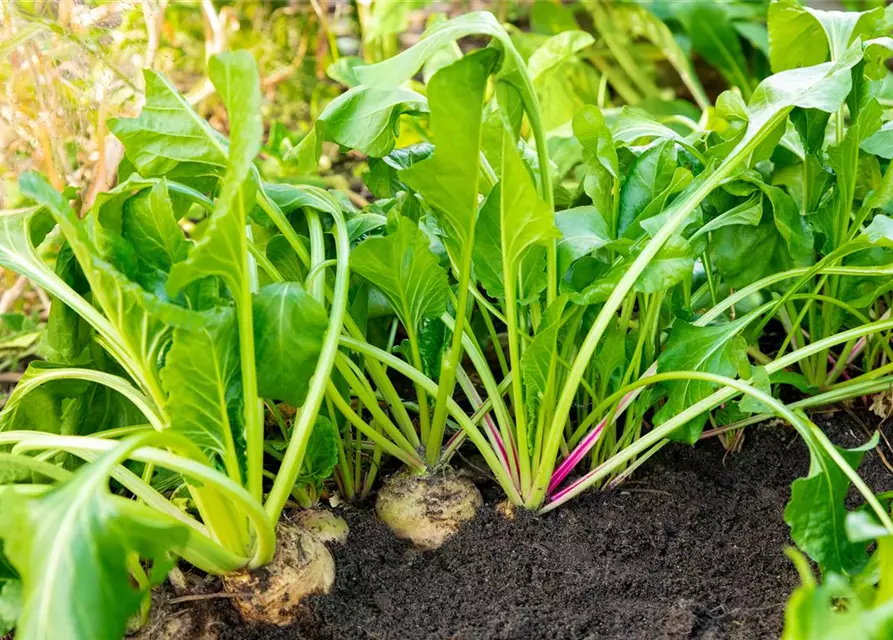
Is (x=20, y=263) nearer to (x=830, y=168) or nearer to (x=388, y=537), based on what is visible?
(x=388, y=537)

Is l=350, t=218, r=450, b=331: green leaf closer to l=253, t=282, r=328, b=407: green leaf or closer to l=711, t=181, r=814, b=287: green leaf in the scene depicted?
l=253, t=282, r=328, b=407: green leaf


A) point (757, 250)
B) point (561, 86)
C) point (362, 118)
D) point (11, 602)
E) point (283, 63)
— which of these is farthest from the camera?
point (283, 63)

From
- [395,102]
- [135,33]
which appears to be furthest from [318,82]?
[395,102]

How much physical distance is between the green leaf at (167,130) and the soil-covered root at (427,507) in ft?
1.41

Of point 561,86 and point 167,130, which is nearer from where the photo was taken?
point 167,130

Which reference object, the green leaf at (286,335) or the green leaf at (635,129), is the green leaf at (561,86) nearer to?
the green leaf at (635,129)

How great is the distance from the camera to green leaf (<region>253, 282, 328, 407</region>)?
2.46ft

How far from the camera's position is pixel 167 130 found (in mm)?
850

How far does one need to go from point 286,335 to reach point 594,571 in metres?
0.43

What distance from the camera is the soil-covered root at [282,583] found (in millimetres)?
804

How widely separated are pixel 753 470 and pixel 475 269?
488 millimetres

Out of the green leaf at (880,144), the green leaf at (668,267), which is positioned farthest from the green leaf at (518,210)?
the green leaf at (880,144)

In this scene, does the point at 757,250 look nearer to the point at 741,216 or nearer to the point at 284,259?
the point at 741,216

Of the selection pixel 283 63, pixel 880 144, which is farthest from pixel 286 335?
pixel 283 63
